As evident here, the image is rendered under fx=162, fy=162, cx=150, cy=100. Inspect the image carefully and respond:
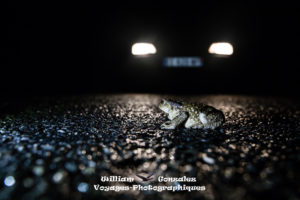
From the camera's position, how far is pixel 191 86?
4.06 meters

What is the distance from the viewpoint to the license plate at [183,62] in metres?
3.67

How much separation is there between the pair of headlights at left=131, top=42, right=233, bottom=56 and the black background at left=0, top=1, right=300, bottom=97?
190mm

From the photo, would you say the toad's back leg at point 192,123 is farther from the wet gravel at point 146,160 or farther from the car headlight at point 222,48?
the car headlight at point 222,48

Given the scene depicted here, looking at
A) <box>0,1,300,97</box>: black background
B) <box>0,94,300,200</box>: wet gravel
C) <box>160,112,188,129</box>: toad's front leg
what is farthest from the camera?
<box>0,1,300,97</box>: black background

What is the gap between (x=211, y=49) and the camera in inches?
146

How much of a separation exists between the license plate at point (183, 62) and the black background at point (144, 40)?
189mm

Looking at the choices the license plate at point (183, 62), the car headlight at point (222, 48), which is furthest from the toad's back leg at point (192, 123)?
the car headlight at point (222, 48)

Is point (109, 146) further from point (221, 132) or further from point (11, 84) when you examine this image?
point (11, 84)

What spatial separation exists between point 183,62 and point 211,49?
2.34ft

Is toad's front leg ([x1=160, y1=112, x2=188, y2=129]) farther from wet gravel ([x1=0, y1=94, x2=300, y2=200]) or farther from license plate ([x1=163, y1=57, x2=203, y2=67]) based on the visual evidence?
license plate ([x1=163, y1=57, x2=203, y2=67])

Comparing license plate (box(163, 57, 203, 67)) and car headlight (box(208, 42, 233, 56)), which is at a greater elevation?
car headlight (box(208, 42, 233, 56))

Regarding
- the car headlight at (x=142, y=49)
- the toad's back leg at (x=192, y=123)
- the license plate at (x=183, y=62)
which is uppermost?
the car headlight at (x=142, y=49)

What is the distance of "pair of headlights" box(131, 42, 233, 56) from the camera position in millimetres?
3607

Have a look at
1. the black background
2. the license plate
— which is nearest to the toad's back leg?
the license plate
